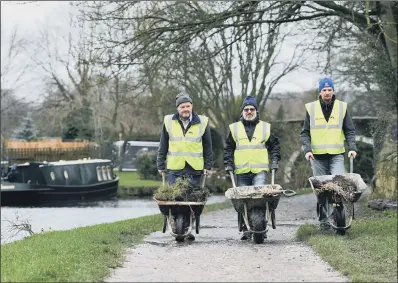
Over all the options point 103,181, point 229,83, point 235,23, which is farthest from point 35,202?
point 235,23

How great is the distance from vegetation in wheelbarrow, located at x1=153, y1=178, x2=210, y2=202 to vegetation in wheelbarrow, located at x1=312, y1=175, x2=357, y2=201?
66.8 inches

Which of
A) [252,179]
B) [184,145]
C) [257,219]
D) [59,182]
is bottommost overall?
[59,182]

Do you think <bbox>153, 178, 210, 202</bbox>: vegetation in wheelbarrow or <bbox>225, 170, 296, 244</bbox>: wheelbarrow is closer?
<bbox>225, 170, 296, 244</bbox>: wheelbarrow

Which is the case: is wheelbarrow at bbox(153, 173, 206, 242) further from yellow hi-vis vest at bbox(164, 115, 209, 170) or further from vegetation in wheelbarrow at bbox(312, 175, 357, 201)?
vegetation in wheelbarrow at bbox(312, 175, 357, 201)

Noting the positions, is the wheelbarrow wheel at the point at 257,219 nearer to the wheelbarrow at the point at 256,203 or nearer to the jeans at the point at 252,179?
the wheelbarrow at the point at 256,203

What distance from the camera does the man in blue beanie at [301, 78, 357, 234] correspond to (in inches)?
431

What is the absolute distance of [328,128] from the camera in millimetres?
11000

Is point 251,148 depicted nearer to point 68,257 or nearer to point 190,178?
point 190,178

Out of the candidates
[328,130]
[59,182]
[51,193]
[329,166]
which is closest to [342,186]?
[329,166]

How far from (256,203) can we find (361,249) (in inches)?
69.0

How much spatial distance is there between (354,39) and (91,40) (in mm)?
9588

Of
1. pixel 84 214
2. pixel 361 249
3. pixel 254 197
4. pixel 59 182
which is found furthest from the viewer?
pixel 59 182

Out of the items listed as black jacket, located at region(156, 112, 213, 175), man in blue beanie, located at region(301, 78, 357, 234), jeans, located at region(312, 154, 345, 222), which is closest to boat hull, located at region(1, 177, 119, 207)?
black jacket, located at region(156, 112, 213, 175)

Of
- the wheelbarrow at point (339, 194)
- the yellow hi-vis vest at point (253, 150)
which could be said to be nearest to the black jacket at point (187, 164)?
the yellow hi-vis vest at point (253, 150)
